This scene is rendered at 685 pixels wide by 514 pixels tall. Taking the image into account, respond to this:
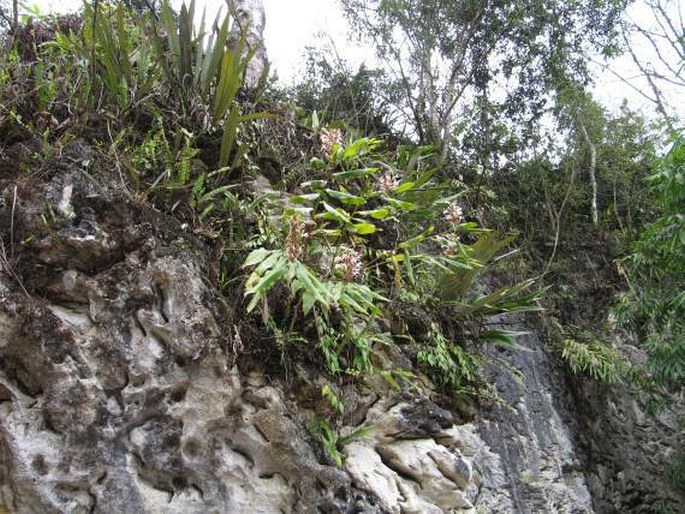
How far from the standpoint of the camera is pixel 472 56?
8305mm

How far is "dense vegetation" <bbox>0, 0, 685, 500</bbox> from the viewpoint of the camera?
3371mm

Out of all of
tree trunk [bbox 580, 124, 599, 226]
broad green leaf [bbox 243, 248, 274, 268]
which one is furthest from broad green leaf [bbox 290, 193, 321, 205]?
tree trunk [bbox 580, 124, 599, 226]

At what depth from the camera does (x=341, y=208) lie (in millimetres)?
3982

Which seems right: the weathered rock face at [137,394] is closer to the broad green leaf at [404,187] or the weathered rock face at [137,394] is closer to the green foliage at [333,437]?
the green foliage at [333,437]

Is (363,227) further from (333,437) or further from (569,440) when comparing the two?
(569,440)

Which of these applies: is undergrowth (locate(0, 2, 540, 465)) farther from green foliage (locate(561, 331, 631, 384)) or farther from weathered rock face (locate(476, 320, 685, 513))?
green foliage (locate(561, 331, 631, 384))

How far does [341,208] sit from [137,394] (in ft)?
6.00

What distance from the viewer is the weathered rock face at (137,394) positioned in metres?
2.66

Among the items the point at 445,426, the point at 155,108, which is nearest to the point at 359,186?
the point at 155,108

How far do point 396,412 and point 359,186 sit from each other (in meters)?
1.88

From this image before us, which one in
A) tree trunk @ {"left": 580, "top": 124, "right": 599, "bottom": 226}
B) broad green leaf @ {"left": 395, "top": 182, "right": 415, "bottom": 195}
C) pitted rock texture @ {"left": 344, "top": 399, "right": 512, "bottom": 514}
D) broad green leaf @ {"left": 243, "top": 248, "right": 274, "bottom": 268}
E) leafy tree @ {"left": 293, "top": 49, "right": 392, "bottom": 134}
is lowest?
pitted rock texture @ {"left": 344, "top": 399, "right": 512, "bottom": 514}

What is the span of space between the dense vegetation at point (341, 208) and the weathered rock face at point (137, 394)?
0.15m

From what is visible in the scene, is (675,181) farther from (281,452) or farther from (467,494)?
(281,452)

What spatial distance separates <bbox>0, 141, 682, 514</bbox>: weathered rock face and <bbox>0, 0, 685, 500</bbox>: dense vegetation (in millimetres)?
153
